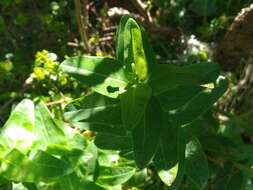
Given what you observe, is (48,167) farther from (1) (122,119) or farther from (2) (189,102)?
(2) (189,102)

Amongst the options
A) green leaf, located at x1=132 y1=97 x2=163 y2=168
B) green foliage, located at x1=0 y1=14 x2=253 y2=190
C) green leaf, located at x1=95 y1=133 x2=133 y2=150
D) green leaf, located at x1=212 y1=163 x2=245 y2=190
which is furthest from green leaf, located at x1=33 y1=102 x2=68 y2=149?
green leaf, located at x1=212 y1=163 x2=245 y2=190

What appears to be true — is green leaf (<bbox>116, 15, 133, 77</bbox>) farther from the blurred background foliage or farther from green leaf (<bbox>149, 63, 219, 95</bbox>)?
the blurred background foliage

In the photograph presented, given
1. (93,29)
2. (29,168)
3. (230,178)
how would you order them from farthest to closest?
1. (93,29)
2. (230,178)
3. (29,168)

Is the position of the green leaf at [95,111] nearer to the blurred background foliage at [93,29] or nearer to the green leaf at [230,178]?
the green leaf at [230,178]

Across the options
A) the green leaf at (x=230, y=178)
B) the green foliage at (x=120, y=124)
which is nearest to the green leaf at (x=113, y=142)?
the green foliage at (x=120, y=124)

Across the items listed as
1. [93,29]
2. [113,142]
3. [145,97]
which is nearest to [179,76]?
[145,97]

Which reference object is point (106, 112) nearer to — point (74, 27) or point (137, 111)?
point (137, 111)
